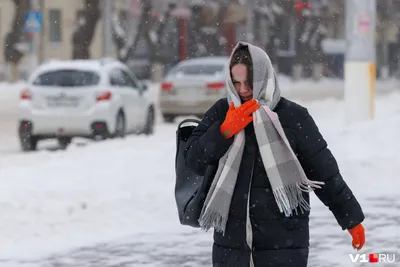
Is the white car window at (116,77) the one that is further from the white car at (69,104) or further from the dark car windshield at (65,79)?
the dark car windshield at (65,79)

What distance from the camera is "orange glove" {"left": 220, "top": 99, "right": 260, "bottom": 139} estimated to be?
436 centimetres

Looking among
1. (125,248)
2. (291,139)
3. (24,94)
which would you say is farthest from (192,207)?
(24,94)

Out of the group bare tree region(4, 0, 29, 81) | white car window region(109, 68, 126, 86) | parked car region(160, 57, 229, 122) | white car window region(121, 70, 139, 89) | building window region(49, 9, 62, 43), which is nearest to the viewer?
white car window region(109, 68, 126, 86)

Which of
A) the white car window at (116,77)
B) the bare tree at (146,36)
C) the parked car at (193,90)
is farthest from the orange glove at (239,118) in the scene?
the bare tree at (146,36)

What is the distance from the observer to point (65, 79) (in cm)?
1731

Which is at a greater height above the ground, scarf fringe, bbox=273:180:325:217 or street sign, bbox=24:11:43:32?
street sign, bbox=24:11:43:32

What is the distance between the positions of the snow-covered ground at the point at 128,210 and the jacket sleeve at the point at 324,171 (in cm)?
306

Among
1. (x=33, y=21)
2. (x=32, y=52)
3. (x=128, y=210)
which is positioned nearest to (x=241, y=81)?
(x=128, y=210)

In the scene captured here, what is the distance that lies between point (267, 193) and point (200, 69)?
65.5 feet

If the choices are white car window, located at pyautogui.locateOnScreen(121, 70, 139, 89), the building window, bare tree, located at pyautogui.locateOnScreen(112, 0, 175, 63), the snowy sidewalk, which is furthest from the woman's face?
the building window

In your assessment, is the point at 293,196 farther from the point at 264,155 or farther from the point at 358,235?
the point at 358,235

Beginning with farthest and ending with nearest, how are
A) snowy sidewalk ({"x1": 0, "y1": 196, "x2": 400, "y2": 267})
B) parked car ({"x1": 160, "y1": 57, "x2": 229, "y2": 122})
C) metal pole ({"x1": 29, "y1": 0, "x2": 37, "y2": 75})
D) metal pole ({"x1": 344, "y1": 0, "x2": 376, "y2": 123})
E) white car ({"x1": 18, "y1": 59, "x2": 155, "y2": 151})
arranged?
1. metal pole ({"x1": 29, "y1": 0, "x2": 37, "y2": 75})
2. parked car ({"x1": 160, "y1": 57, "x2": 229, "y2": 122})
3. white car ({"x1": 18, "y1": 59, "x2": 155, "y2": 151})
4. metal pole ({"x1": 344, "y1": 0, "x2": 376, "y2": 123})
5. snowy sidewalk ({"x1": 0, "y1": 196, "x2": 400, "y2": 267})

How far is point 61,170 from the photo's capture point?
1227 cm

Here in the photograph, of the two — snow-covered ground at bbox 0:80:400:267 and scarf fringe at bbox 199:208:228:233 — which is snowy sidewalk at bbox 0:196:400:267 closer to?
snow-covered ground at bbox 0:80:400:267
